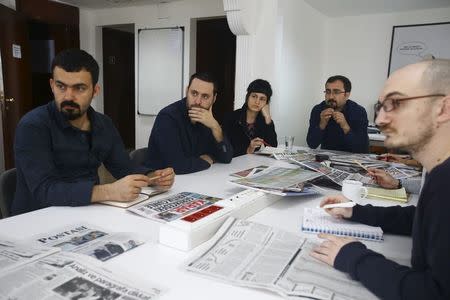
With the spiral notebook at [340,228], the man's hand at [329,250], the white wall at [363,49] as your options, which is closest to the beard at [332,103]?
the white wall at [363,49]

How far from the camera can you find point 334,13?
13.4ft

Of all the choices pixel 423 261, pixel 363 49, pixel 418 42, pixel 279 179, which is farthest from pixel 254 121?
pixel 418 42

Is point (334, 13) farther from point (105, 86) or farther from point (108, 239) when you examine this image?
point (108, 239)

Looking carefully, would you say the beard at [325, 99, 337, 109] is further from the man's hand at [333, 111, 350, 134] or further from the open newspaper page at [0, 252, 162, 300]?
the open newspaper page at [0, 252, 162, 300]

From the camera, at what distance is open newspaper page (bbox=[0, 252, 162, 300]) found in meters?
0.61

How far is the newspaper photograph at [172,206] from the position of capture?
1.02 meters

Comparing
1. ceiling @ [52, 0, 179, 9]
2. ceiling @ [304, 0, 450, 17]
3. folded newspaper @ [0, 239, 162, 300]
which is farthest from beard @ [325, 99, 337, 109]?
ceiling @ [52, 0, 179, 9]

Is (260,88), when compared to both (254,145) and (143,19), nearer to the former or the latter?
(254,145)

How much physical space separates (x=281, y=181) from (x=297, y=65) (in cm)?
258

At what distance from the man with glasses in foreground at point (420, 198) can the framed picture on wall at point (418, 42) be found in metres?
3.38

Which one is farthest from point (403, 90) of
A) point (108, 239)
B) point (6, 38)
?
point (6, 38)

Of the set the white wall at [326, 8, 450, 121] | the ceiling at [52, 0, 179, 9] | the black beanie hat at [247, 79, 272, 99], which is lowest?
the black beanie hat at [247, 79, 272, 99]

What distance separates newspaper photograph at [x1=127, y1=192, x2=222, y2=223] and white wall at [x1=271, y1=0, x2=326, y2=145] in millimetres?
2259

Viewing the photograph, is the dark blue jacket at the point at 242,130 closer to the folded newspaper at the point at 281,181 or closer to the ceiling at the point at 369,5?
the folded newspaper at the point at 281,181
